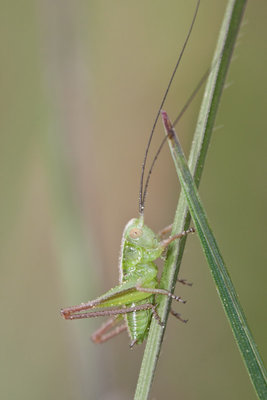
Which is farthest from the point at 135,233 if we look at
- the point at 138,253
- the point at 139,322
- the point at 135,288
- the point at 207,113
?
the point at 207,113

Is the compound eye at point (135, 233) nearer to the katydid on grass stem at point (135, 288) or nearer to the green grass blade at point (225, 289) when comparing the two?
the katydid on grass stem at point (135, 288)

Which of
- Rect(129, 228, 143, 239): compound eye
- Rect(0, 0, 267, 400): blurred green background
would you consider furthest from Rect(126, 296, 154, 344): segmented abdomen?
Rect(0, 0, 267, 400): blurred green background

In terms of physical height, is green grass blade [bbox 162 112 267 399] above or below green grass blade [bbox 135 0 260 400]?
below

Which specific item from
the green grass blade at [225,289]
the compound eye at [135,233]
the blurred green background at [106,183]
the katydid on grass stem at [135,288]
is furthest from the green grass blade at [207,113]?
the blurred green background at [106,183]

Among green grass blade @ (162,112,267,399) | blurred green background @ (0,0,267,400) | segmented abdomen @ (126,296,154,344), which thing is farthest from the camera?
blurred green background @ (0,0,267,400)

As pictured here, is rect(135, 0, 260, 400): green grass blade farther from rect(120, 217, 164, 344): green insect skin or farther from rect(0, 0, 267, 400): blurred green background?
rect(0, 0, 267, 400): blurred green background

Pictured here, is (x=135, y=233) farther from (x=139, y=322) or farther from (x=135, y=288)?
(x=139, y=322)
